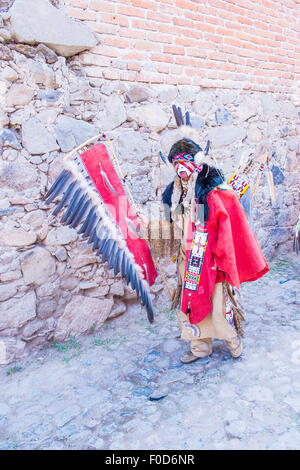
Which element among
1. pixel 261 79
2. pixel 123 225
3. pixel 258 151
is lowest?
pixel 123 225

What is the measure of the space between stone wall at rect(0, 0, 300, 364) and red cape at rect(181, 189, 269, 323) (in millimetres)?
1019

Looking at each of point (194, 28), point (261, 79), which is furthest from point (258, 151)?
point (194, 28)

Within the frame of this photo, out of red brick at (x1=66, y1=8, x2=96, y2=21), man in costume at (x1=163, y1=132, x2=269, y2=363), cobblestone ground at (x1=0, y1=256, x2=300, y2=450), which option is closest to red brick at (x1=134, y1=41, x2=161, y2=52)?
red brick at (x1=66, y1=8, x2=96, y2=21)

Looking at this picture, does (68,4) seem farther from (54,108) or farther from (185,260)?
(185,260)

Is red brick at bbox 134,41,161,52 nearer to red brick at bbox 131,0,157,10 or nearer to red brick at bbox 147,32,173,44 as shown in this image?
red brick at bbox 147,32,173,44

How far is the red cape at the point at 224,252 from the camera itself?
2.29 m

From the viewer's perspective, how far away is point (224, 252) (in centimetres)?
229

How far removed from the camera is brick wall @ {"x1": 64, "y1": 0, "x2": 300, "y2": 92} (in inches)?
114

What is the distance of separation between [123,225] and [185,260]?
1.78ft

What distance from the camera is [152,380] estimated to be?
253cm

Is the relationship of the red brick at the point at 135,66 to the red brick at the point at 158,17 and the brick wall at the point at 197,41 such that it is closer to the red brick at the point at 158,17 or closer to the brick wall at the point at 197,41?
the brick wall at the point at 197,41

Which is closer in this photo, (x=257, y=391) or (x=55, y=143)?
(x=257, y=391)

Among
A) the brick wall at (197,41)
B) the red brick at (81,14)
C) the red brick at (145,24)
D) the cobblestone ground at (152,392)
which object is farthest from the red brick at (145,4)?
the cobblestone ground at (152,392)
